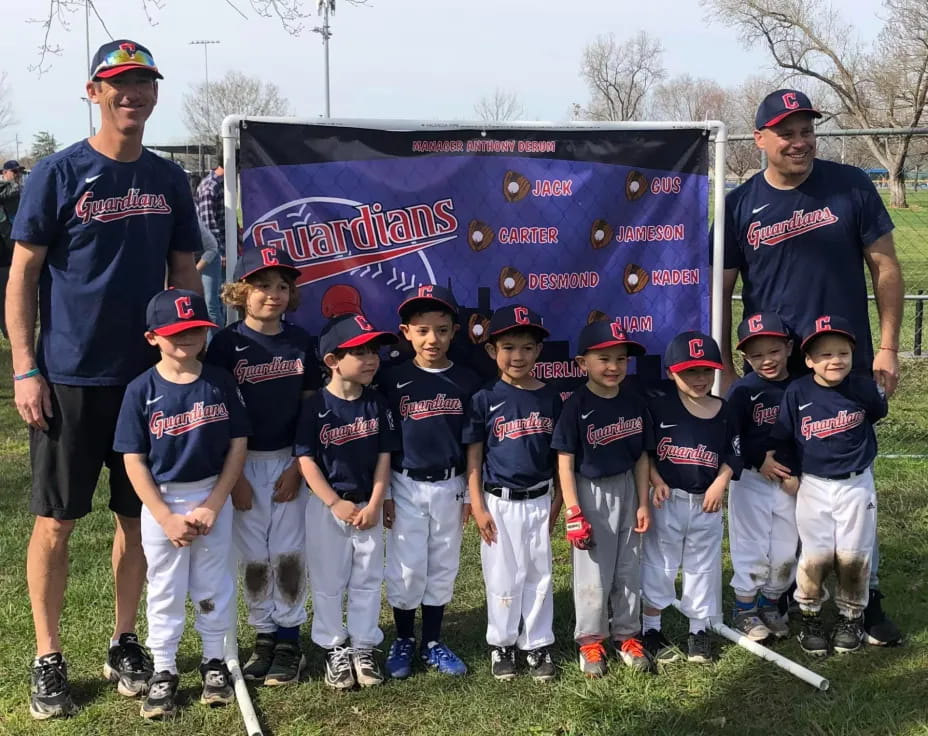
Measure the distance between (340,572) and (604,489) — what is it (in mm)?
1179

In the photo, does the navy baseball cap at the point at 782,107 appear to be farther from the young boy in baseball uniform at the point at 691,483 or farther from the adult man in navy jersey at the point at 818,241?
the young boy in baseball uniform at the point at 691,483

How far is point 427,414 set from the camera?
12.4 ft

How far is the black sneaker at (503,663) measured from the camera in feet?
Answer: 12.4

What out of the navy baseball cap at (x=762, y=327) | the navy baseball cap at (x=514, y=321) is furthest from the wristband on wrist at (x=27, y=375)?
the navy baseball cap at (x=762, y=327)

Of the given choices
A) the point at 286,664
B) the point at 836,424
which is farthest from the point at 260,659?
the point at 836,424

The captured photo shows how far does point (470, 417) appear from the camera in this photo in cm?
376

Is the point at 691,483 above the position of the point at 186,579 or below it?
above

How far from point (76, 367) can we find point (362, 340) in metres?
1.11

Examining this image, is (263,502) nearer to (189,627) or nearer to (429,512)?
(429,512)

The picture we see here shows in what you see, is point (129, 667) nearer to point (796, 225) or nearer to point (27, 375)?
point (27, 375)

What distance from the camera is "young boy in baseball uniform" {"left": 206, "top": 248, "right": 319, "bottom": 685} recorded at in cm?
→ 362

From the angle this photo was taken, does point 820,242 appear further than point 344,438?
Yes

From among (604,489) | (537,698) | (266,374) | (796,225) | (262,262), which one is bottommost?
(537,698)

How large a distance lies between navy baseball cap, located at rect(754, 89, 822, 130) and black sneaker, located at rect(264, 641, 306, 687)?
3121 millimetres
